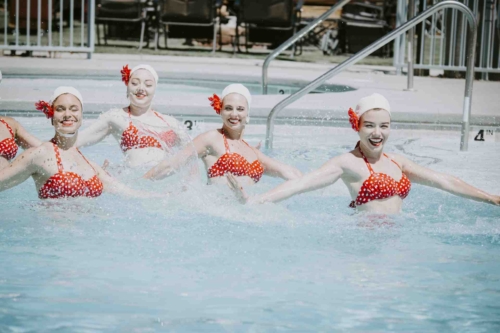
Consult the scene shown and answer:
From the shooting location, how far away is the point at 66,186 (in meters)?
4.89

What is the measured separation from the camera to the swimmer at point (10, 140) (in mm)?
5483

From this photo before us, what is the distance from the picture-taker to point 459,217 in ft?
17.6

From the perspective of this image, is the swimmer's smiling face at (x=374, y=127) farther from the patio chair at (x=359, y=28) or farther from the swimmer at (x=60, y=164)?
the patio chair at (x=359, y=28)

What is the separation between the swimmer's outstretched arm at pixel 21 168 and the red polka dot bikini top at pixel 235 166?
1208 mm

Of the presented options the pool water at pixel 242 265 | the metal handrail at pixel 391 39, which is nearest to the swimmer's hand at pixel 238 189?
the pool water at pixel 242 265

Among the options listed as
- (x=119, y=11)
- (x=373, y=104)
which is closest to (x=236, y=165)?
(x=373, y=104)

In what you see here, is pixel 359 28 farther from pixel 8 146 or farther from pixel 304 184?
pixel 304 184

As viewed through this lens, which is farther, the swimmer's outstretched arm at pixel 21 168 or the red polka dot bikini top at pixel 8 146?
the red polka dot bikini top at pixel 8 146

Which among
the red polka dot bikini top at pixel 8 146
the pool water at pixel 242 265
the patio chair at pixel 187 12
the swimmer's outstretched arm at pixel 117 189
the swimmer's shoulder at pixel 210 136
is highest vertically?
the patio chair at pixel 187 12

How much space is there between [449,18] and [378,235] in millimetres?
7472

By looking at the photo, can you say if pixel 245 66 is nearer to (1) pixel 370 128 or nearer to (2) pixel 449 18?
(2) pixel 449 18

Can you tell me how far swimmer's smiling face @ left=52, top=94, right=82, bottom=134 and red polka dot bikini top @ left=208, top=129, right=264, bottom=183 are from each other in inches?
41.6

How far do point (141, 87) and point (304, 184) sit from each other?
203 centimetres

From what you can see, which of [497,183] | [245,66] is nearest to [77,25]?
[245,66]
